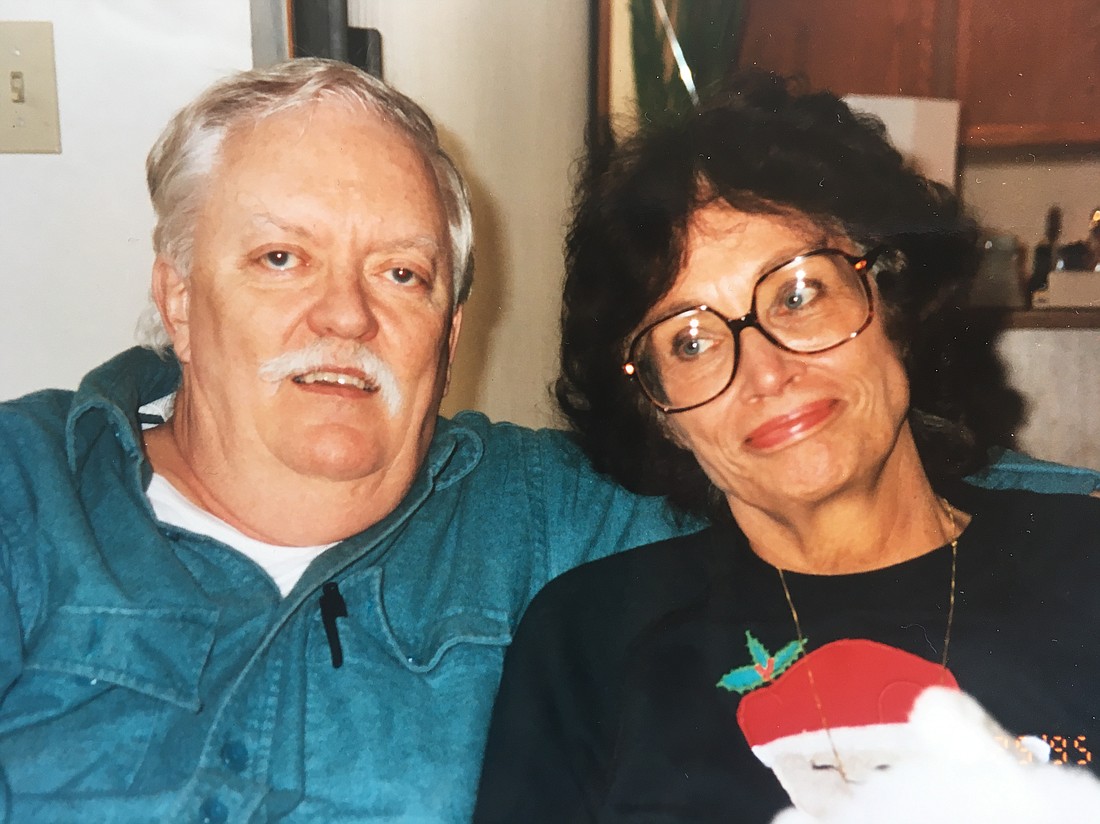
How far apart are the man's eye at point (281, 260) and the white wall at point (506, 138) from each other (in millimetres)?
248

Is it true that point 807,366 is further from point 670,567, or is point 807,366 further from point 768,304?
point 670,567

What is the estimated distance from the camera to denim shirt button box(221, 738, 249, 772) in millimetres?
890

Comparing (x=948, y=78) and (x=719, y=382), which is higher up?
(x=948, y=78)

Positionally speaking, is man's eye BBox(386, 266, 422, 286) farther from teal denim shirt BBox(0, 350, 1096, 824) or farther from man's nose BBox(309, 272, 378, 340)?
teal denim shirt BBox(0, 350, 1096, 824)

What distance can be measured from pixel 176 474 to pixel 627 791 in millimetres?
648

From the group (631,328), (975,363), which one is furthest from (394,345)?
(975,363)

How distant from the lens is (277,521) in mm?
1020

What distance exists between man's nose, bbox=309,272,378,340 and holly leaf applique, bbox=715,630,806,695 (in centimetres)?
54

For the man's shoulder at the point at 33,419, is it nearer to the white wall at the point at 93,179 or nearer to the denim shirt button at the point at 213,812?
the white wall at the point at 93,179

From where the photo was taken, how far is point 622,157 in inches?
41.4

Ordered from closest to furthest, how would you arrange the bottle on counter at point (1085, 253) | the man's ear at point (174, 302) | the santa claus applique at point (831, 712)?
the santa claus applique at point (831, 712) < the bottle on counter at point (1085, 253) < the man's ear at point (174, 302)

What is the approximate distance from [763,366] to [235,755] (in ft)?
2.23

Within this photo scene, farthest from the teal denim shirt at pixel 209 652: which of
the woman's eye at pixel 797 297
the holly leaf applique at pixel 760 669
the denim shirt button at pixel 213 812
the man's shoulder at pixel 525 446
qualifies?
the woman's eye at pixel 797 297

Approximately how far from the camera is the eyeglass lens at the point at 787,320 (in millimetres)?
916
